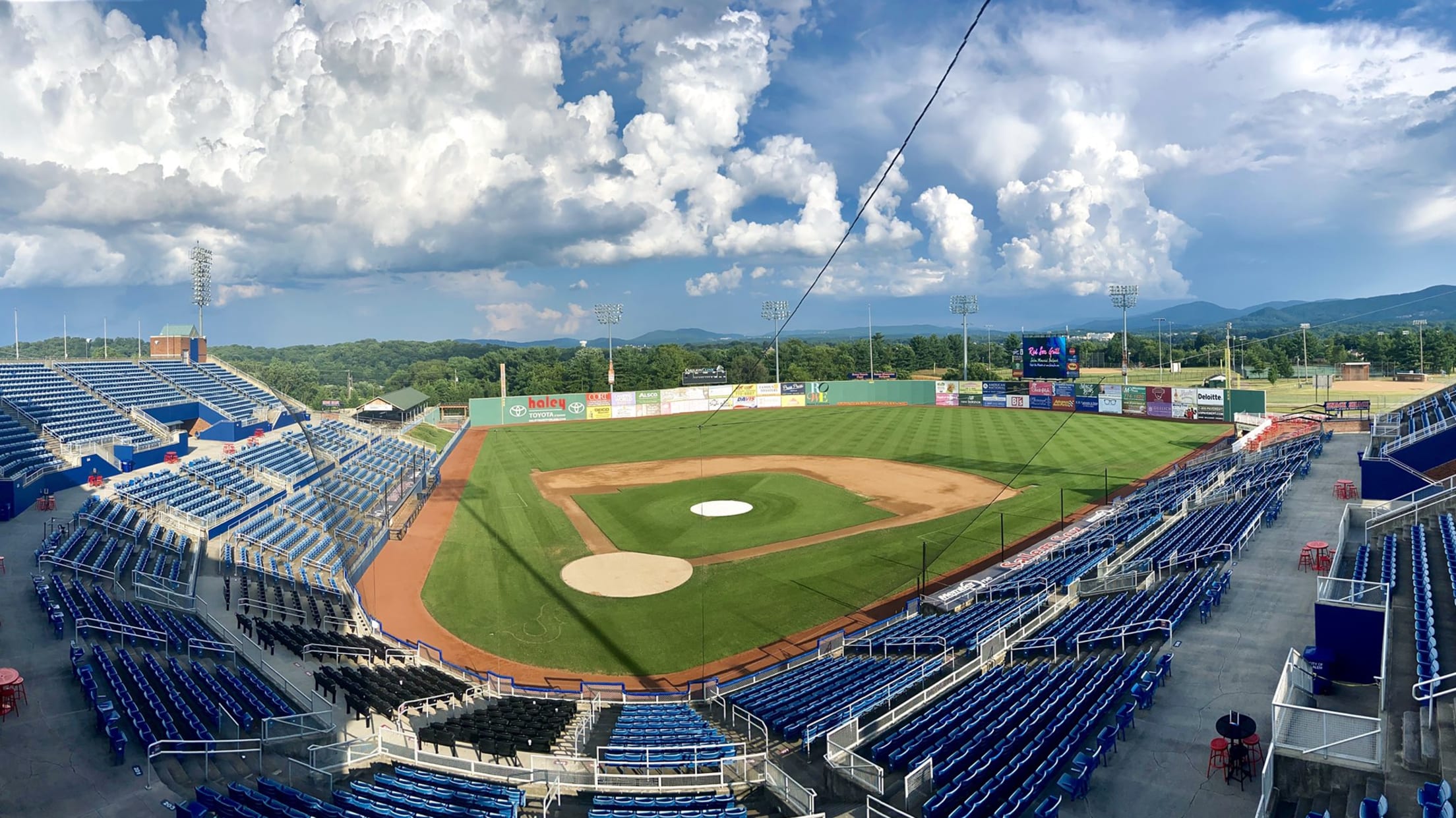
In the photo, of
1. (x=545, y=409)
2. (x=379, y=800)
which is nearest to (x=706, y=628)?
(x=379, y=800)

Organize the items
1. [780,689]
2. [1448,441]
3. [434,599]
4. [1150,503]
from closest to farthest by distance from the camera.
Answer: [780,689] → [1448,441] → [434,599] → [1150,503]

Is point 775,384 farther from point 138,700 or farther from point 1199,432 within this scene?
point 138,700

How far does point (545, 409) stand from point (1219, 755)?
6517 cm

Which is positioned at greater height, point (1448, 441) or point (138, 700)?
point (1448, 441)

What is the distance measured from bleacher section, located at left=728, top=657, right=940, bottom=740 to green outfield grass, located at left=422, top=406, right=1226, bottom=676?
350 cm

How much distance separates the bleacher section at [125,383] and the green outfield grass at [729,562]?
16.6 metres

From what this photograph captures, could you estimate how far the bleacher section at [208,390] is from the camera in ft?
139

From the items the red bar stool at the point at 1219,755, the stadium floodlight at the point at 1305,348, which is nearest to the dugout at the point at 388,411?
the red bar stool at the point at 1219,755

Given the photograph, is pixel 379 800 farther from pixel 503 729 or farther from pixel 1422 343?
pixel 1422 343

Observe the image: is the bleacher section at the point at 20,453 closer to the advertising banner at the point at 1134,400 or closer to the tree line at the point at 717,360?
the tree line at the point at 717,360

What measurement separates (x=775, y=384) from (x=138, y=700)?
224 feet

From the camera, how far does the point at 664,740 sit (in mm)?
12305

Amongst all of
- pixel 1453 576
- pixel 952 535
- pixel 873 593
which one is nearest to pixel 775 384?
pixel 952 535

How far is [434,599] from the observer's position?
901 inches
